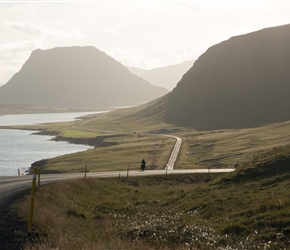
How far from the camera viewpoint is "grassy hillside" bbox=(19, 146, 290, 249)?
15805 mm

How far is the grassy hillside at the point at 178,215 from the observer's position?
1580 cm

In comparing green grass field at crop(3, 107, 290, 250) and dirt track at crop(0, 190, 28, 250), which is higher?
dirt track at crop(0, 190, 28, 250)

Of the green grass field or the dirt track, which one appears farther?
the green grass field

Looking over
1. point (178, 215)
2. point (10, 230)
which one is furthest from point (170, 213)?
point (10, 230)

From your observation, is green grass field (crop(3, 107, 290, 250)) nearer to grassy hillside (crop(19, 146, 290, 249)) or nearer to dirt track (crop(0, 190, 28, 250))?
grassy hillside (crop(19, 146, 290, 249))

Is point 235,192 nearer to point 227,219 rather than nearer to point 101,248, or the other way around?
point 227,219

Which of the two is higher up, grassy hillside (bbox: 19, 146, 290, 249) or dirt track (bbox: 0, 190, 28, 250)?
dirt track (bbox: 0, 190, 28, 250)

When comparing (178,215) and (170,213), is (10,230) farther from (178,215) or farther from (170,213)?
(170,213)

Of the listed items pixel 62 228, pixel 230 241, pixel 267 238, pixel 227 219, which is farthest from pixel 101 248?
pixel 227 219

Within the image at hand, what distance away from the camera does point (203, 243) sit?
1589cm

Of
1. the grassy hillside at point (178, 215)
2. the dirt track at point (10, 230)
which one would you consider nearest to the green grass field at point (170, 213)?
the grassy hillside at point (178, 215)

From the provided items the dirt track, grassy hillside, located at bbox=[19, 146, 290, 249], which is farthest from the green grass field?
the dirt track

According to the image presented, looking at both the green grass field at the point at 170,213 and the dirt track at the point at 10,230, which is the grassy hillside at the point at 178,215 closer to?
the green grass field at the point at 170,213

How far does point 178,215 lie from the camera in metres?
23.0
